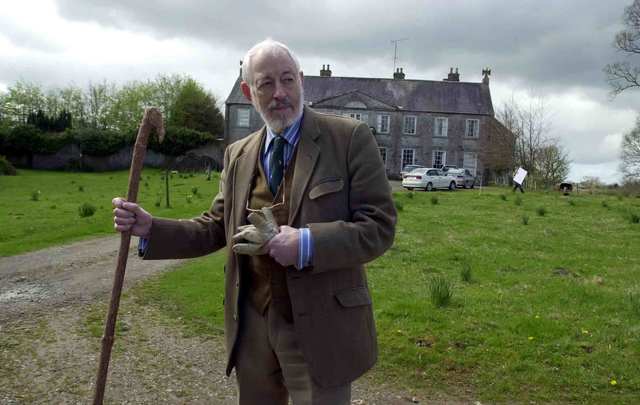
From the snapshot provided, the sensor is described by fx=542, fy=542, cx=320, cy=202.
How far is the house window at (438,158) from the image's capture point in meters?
50.0

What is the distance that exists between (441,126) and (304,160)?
48.7m

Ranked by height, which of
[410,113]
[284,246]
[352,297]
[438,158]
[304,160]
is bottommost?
[352,297]

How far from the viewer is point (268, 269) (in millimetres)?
2543

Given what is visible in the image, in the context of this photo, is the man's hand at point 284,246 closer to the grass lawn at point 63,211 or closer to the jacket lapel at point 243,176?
the jacket lapel at point 243,176

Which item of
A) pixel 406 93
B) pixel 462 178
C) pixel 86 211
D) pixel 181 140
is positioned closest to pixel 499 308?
pixel 86 211

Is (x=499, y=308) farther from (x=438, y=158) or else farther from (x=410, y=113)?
(x=438, y=158)

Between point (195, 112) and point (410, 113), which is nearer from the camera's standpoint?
point (410, 113)

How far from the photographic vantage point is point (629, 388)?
4.71 m

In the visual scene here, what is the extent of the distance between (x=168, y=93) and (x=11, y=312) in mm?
54312

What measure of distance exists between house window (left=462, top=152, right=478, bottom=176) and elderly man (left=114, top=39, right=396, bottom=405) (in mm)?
48393

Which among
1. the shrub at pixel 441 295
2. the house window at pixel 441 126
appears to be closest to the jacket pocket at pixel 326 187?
the shrub at pixel 441 295

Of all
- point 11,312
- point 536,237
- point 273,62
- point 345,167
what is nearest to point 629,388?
point 345,167

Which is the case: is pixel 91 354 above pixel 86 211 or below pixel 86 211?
below

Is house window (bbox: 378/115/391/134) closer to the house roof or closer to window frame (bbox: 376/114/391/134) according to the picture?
window frame (bbox: 376/114/391/134)
